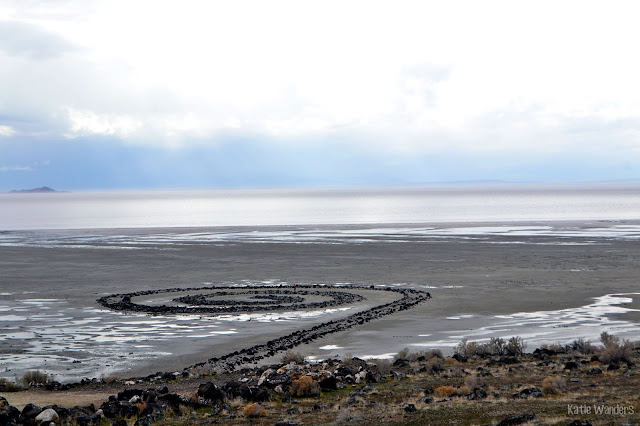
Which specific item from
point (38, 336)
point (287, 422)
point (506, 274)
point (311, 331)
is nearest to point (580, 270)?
point (506, 274)

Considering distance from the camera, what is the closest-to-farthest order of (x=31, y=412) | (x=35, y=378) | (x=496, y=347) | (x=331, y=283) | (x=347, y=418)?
(x=347, y=418) < (x=31, y=412) < (x=35, y=378) < (x=496, y=347) < (x=331, y=283)

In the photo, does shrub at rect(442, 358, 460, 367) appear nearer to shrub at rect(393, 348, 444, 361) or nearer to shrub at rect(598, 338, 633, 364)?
shrub at rect(393, 348, 444, 361)

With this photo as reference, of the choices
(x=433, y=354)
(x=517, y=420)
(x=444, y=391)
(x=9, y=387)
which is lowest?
(x=9, y=387)

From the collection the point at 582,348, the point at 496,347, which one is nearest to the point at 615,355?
the point at 582,348

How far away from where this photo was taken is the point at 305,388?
17.5 m

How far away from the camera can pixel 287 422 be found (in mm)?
14180

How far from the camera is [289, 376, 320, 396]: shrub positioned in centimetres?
1750

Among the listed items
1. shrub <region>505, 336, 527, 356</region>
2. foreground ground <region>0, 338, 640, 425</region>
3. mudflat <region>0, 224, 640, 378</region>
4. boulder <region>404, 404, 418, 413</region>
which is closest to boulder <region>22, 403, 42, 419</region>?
foreground ground <region>0, 338, 640, 425</region>

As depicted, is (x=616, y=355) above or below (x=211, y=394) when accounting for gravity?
above

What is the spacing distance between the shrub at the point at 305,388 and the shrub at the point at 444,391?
111 inches

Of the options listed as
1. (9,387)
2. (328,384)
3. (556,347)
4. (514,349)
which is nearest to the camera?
(328,384)

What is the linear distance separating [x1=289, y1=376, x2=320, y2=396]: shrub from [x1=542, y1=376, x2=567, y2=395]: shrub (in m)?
5.23

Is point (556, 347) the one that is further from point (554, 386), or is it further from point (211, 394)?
point (211, 394)

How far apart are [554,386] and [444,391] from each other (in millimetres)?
2406
